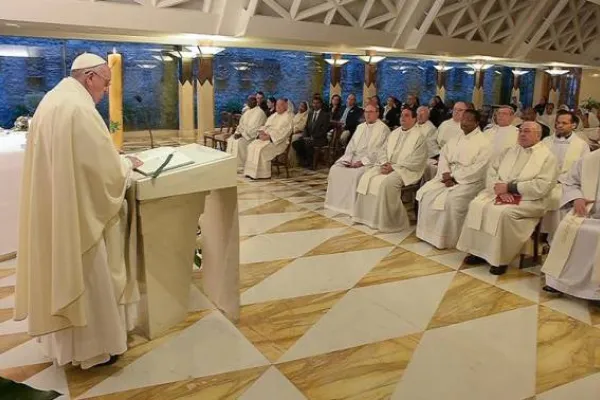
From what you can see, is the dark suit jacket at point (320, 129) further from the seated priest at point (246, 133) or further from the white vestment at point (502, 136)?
the white vestment at point (502, 136)

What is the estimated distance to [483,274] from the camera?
452cm

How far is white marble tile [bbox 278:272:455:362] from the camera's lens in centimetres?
330

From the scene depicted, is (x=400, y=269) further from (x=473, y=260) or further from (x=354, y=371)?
(x=354, y=371)

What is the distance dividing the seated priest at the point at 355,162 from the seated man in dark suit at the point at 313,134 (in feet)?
9.05

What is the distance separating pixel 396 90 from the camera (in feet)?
60.1

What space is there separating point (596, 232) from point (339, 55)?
38.7 feet

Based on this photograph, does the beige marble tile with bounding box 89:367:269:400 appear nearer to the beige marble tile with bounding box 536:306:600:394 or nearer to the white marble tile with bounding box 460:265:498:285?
the beige marble tile with bounding box 536:306:600:394

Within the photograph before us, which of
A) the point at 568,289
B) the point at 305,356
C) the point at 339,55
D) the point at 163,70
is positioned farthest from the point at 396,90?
the point at 305,356

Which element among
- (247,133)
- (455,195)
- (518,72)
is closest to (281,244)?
(455,195)

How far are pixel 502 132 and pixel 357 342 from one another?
3295 millimetres

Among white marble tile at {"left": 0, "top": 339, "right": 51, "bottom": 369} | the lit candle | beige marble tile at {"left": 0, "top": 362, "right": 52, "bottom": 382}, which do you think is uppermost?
the lit candle

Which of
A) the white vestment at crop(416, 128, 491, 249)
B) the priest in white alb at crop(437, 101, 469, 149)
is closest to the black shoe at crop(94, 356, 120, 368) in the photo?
the white vestment at crop(416, 128, 491, 249)

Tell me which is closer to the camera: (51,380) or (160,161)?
(51,380)

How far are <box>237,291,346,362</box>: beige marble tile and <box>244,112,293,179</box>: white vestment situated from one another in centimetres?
476
